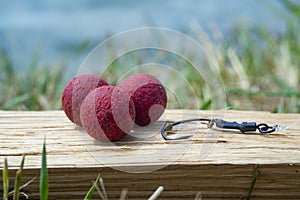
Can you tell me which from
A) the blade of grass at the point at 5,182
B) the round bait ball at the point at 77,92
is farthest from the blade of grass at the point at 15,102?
the blade of grass at the point at 5,182

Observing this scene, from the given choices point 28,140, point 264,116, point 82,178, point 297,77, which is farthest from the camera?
point 297,77

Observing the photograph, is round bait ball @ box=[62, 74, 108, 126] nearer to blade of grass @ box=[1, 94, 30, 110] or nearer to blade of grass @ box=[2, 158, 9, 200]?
blade of grass @ box=[2, 158, 9, 200]

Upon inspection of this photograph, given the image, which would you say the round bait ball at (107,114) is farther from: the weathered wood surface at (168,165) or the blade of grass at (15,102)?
the blade of grass at (15,102)

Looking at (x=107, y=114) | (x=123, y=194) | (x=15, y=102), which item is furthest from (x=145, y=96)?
(x=15, y=102)

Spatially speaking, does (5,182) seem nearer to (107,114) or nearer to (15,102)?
(107,114)

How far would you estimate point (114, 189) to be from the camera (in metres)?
0.79

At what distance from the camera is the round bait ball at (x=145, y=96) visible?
0.91 metres

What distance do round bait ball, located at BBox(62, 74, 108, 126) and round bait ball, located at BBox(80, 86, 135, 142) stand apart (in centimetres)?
4

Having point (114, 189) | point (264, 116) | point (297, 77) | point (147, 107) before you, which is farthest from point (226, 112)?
point (297, 77)

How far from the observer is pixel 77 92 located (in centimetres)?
91

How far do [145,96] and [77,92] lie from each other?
0.37ft

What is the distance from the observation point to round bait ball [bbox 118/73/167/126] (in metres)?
0.91

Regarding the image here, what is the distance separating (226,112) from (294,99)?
0.45 meters

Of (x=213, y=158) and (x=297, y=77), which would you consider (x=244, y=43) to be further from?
(x=213, y=158)
